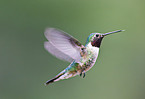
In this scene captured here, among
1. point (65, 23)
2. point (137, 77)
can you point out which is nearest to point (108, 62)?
point (137, 77)

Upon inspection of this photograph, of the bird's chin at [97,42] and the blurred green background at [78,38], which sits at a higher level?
the bird's chin at [97,42]

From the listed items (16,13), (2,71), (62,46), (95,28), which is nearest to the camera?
(62,46)

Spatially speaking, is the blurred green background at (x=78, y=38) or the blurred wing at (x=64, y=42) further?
the blurred green background at (x=78, y=38)

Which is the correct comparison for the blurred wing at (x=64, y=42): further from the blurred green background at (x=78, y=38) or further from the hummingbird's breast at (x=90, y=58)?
the blurred green background at (x=78, y=38)

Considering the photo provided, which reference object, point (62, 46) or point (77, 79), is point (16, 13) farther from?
point (62, 46)

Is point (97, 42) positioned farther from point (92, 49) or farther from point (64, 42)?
point (64, 42)

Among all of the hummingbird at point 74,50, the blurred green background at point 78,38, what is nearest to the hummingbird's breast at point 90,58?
the hummingbird at point 74,50

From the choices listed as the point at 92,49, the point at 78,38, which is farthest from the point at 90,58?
the point at 78,38
